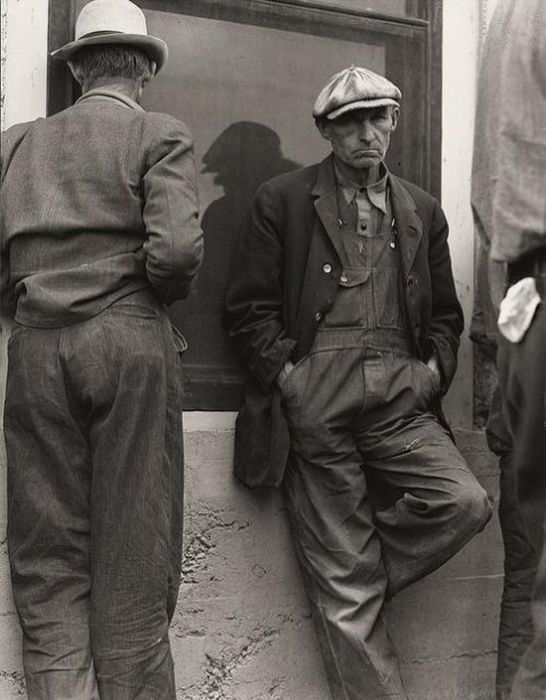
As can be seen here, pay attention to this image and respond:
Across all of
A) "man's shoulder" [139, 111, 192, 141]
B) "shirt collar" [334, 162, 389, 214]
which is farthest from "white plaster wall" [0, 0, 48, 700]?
"shirt collar" [334, 162, 389, 214]

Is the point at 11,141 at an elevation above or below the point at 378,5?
below

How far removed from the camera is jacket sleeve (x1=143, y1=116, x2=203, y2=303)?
3949 millimetres

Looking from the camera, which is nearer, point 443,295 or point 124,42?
point 124,42

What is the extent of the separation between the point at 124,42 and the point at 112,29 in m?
0.07

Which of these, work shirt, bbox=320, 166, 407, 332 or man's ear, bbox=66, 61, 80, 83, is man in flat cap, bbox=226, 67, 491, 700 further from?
man's ear, bbox=66, 61, 80, 83

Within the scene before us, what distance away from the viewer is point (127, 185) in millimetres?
3994

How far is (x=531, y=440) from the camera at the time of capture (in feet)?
8.67

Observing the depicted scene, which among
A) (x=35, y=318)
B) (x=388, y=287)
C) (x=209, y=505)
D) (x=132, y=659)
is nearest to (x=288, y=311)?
(x=388, y=287)

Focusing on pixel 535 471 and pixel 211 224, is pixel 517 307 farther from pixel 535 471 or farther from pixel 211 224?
pixel 211 224

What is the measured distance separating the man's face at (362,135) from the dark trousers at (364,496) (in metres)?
0.64

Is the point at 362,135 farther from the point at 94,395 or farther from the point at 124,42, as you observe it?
the point at 94,395

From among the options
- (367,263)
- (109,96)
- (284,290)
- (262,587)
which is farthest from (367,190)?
(262,587)

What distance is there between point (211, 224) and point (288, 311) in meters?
0.49

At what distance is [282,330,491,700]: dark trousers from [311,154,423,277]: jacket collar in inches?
13.2
